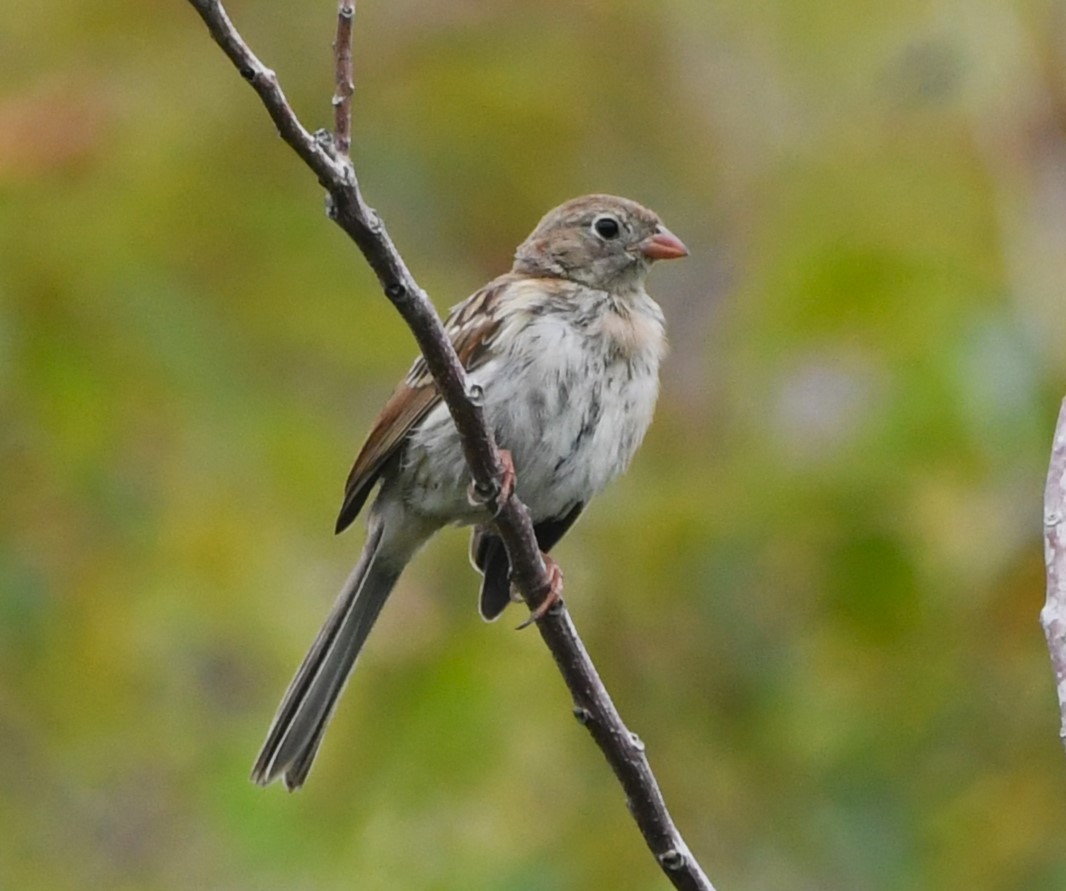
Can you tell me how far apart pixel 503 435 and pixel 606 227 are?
2.74 feet

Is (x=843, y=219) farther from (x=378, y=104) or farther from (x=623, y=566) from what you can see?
(x=378, y=104)

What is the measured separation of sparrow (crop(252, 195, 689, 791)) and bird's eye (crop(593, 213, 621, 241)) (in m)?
0.12

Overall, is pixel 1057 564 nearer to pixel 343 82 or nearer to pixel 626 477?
pixel 343 82

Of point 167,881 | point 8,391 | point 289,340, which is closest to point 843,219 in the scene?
point 289,340

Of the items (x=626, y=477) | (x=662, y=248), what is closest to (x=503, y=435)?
(x=626, y=477)

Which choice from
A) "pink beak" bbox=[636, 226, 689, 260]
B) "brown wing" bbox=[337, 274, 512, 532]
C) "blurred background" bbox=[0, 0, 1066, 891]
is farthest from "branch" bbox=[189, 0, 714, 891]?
"pink beak" bbox=[636, 226, 689, 260]

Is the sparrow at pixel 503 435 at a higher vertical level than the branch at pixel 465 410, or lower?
higher

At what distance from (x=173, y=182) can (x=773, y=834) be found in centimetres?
204

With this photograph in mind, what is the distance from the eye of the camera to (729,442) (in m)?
4.68

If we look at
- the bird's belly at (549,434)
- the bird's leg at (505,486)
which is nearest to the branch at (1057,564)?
the bird's leg at (505,486)

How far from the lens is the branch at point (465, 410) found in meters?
2.71

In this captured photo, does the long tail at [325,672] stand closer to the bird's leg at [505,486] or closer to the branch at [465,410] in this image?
the branch at [465,410]

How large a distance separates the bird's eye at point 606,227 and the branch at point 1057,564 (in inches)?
86.2

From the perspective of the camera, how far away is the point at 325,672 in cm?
464
